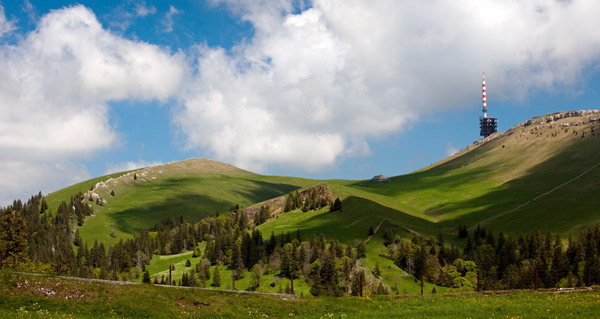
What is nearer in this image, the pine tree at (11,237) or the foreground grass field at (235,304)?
the foreground grass field at (235,304)

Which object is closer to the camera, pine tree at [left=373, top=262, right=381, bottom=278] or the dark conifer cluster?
the dark conifer cluster

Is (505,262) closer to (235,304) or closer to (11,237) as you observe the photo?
(235,304)

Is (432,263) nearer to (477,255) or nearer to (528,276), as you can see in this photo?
(477,255)

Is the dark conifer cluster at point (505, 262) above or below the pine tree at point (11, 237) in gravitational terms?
below

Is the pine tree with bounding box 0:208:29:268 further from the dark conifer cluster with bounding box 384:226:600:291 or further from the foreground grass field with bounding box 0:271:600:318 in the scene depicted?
the dark conifer cluster with bounding box 384:226:600:291

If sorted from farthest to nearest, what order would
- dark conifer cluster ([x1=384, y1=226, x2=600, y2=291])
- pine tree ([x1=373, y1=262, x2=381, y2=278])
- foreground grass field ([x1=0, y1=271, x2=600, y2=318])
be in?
1. pine tree ([x1=373, y1=262, x2=381, y2=278])
2. dark conifer cluster ([x1=384, y1=226, x2=600, y2=291])
3. foreground grass field ([x1=0, y1=271, x2=600, y2=318])

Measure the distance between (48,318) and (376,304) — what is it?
31.8 metres

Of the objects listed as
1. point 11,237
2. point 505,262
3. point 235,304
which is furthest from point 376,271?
point 235,304

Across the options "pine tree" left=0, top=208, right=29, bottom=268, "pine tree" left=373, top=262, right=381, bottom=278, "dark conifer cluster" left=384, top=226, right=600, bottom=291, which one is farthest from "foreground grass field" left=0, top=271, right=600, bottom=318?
"pine tree" left=373, top=262, right=381, bottom=278

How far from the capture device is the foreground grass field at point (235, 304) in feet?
138

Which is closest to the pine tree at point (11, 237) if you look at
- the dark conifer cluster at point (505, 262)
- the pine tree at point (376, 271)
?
the pine tree at point (376, 271)

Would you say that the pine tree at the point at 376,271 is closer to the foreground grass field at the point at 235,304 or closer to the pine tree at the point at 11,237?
the pine tree at the point at 11,237

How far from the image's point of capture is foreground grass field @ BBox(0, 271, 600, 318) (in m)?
42.0

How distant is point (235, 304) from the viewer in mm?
49875
